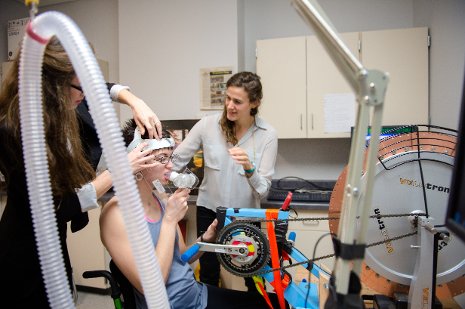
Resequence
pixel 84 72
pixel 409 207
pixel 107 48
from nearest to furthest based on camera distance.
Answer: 1. pixel 84 72
2. pixel 409 207
3. pixel 107 48

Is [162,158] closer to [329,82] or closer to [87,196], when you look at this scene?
[87,196]

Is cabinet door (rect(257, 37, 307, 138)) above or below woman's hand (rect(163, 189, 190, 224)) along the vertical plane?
above

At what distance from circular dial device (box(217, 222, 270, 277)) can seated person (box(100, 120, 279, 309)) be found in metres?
0.20

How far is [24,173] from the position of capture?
86 centimetres

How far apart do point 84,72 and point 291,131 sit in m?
2.35

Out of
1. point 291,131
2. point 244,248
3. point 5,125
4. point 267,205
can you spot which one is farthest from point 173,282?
point 291,131

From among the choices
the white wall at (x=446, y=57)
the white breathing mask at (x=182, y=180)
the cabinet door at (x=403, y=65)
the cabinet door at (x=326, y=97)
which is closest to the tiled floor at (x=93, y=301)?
the white breathing mask at (x=182, y=180)

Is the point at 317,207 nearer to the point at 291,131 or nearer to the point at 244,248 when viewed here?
the point at 291,131

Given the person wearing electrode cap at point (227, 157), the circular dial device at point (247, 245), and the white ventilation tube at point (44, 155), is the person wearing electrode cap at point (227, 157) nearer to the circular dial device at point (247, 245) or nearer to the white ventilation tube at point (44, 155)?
the circular dial device at point (247, 245)

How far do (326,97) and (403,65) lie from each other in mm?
609

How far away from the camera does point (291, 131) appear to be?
280 cm

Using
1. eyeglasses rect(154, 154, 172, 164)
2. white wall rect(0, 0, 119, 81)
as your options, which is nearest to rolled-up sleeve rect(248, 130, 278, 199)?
eyeglasses rect(154, 154, 172, 164)

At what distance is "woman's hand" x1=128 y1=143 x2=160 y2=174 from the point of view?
1152 millimetres

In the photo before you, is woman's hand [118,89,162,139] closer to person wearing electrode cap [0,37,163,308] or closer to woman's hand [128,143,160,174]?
woman's hand [128,143,160,174]
